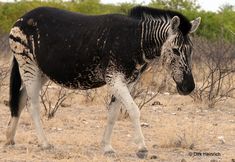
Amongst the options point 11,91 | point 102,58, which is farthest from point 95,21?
point 11,91

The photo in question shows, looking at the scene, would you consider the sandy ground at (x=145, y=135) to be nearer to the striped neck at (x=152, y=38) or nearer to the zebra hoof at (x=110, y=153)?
the zebra hoof at (x=110, y=153)

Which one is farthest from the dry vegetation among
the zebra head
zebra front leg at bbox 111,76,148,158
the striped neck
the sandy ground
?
the striped neck

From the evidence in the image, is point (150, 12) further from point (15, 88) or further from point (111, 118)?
point (15, 88)

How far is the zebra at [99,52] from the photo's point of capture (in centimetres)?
682

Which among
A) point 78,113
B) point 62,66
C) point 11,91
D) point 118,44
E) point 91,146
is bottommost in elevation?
point 78,113

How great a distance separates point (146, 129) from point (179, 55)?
10.4 feet

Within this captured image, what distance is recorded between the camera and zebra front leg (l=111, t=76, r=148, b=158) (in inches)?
265

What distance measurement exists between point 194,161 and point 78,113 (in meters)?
4.61

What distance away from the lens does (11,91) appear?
789 cm

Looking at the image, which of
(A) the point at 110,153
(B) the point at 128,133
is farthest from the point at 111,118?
(B) the point at 128,133

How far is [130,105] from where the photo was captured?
6750mm

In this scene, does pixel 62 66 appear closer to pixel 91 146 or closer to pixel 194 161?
pixel 91 146

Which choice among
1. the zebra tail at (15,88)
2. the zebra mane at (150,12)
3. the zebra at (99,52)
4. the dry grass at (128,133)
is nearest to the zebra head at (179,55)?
the zebra at (99,52)

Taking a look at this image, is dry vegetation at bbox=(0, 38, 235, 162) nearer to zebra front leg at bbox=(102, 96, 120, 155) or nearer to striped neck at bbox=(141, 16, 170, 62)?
zebra front leg at bbox=(102, 96, 120, 155)
